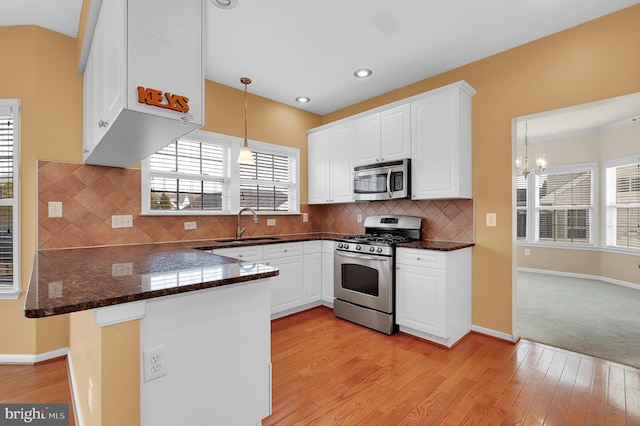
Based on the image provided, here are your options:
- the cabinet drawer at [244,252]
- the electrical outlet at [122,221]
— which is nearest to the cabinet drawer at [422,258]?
the cabinet drawer at [244,252]

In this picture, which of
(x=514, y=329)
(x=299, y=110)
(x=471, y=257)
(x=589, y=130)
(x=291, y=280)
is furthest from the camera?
(x=589, y=130)

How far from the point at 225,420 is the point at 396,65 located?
10.8 ft

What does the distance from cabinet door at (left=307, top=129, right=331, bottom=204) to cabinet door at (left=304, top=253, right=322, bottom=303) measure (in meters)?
0.88

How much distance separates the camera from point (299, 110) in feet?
14.6

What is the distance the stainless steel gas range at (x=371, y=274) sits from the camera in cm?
307

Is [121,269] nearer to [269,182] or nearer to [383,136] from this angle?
[269,182]

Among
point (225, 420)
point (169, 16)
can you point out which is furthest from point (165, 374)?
point (169, 16)

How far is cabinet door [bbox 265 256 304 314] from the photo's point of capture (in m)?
3.43

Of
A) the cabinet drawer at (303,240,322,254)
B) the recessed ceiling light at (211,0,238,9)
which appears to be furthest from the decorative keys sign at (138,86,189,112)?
the cabinet drawer at (303,240,322,254)

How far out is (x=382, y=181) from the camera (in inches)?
137

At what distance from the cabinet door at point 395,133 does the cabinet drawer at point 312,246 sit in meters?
1.30

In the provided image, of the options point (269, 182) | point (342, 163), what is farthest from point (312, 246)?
point (342, 163)

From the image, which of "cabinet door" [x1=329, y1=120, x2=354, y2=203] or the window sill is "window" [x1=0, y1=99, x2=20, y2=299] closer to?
the window sill

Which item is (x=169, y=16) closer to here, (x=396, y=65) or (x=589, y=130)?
(x=396, y=65)
